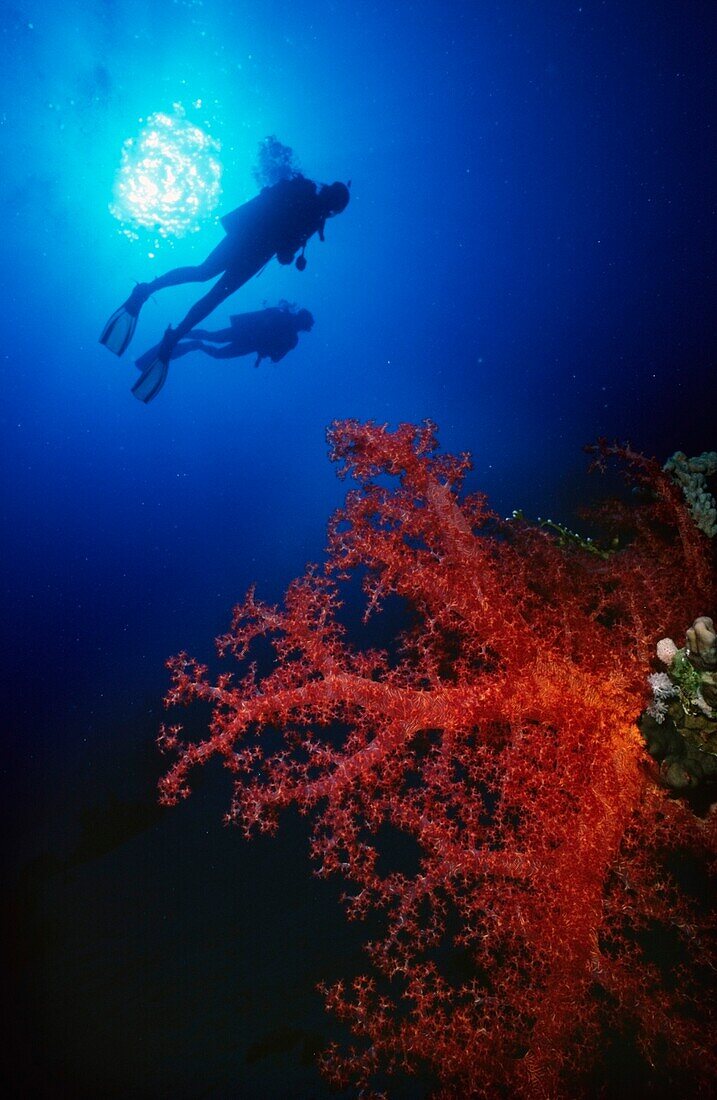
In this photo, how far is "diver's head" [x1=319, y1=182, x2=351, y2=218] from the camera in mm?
7648

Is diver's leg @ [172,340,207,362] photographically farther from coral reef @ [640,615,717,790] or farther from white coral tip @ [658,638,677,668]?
coral reef @ [640,615,717,790]

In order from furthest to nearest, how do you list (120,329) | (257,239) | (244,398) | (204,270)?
(244,398) < (120,329) < (204,270) < (257,239)

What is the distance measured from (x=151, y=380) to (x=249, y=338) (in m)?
2.81

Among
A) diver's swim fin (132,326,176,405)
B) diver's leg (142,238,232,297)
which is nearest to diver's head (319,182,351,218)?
diver's leg (142,238,232,297)

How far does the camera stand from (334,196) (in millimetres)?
7719

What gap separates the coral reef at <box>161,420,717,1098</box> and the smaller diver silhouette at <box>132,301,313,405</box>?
9174mm

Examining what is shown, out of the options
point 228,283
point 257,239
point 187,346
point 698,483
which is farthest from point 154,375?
point 698,483

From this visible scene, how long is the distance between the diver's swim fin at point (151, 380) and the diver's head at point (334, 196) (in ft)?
18.2

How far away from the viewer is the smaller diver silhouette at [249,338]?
1077cm

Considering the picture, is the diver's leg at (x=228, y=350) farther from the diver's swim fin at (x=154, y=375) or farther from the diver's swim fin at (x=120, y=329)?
the diver's swim fin at (x=120, y=329)

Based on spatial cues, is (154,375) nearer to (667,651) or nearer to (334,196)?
(334,196)

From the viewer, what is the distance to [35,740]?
7.93m

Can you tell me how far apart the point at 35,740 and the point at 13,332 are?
1187 cm

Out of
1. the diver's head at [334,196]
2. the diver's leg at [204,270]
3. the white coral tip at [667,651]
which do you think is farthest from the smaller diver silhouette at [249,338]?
the white coral tip at [667,651]
